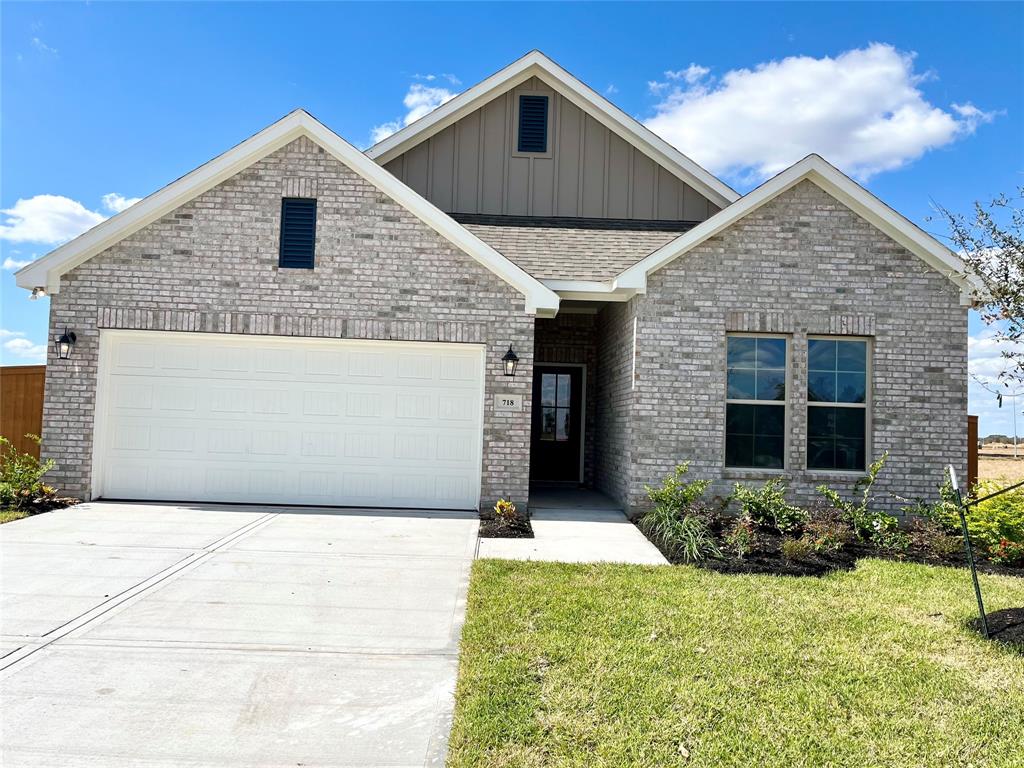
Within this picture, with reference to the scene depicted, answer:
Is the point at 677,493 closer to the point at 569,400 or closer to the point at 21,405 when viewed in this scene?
the point at 569,400

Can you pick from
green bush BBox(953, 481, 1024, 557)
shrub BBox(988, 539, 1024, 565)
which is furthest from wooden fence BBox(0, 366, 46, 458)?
shrub BBox(988, 539, 1024, 565)

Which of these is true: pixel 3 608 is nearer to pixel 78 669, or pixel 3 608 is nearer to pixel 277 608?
pixel 78 669

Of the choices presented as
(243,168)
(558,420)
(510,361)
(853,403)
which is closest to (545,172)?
(558,420)

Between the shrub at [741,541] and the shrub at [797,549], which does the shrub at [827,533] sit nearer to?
the shrub at [797,549]

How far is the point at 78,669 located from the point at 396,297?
21.2 feet

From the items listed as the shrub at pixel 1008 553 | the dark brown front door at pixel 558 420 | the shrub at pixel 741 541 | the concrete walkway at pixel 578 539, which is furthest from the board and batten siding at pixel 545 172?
the shrub at pixel 1008 553

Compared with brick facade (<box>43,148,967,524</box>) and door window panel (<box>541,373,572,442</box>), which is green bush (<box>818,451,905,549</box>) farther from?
door window panel (<box>541,373,572,442</box>)

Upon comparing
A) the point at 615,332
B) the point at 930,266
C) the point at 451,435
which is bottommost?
the point at 451,435

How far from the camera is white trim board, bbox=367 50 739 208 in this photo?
1294cm

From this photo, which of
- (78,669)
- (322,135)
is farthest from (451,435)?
(78,669)

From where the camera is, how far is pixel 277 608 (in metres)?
5.50

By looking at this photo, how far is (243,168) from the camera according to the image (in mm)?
9875

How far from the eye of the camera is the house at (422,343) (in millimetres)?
9773

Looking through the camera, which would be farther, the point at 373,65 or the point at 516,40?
the point at 516,40
